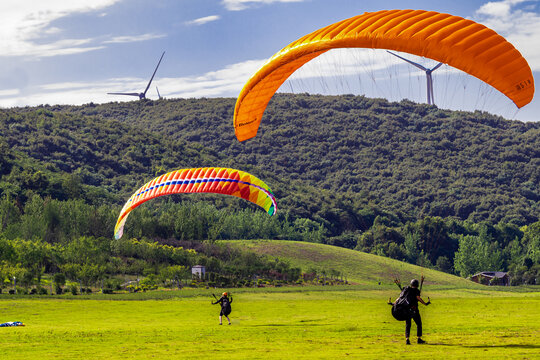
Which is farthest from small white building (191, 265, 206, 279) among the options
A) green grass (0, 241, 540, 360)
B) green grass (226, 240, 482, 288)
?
green grass (0, 241, 540, 360)

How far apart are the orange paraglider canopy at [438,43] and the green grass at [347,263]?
68.8 m

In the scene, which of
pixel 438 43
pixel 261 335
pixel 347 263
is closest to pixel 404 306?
pixel 261 335

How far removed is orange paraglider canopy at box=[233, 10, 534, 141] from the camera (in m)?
18.0

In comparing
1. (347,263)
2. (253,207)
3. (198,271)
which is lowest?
(347,263)

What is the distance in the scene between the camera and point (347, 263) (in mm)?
101375

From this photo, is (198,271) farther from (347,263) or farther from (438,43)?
(438,43)

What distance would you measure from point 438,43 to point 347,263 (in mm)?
84348

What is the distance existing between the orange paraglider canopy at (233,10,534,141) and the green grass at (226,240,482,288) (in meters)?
68.8

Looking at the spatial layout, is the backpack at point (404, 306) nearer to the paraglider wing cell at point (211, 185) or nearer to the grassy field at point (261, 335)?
the grassy field at point (261, 335)

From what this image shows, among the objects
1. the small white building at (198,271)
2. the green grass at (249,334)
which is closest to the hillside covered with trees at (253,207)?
the small white building at (198,271)

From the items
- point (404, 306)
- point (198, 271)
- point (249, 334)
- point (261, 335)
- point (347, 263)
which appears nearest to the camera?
point (404, 306)

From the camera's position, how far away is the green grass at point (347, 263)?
94438mm

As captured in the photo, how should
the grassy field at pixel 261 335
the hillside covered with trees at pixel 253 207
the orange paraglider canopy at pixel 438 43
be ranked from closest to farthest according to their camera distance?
the orange paraglider canopy at pixel 438 43 < the grassy field at pixel 261 335 < the hillside covered with trees at pixel 253 207

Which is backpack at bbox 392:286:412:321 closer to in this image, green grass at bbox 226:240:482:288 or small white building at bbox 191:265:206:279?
small white building at bbox 191:265:206:279
